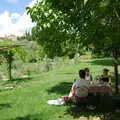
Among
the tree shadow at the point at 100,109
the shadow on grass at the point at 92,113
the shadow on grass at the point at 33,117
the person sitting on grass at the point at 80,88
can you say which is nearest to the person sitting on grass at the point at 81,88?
the person sitting on grass at the point at 80,88

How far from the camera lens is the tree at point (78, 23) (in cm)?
767

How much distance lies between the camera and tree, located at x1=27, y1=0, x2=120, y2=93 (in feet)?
25.2

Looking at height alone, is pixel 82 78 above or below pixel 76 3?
below

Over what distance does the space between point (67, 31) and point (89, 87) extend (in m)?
2.41

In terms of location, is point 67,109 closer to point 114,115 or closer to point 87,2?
point 114,115

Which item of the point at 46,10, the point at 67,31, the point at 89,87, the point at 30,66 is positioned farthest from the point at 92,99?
the point at 30,66

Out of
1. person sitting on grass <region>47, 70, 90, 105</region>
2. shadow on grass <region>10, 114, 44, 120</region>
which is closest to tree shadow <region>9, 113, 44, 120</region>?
shadow on grass <region>10, 114, 44, 120</region>

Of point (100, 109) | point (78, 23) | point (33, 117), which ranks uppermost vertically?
point (78, 23)

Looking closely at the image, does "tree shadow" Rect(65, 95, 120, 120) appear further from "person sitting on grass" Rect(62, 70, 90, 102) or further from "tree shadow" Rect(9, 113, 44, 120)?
"tree shadow" Rect(9, 113, 44, 120)

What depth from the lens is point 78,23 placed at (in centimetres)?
983

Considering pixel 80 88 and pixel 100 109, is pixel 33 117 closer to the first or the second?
pixel 80 88

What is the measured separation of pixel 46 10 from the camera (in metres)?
12.1

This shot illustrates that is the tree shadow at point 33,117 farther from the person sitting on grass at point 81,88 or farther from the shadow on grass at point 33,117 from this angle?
the person sitting on grass at point 81,88

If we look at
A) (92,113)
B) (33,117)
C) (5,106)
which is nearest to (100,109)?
(92,113)
